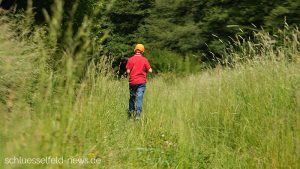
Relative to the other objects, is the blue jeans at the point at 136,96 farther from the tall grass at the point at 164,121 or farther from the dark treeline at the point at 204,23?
the dark treeline at the point at 204,23

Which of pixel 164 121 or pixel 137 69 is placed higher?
pixel 137 69

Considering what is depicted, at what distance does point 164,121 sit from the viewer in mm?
5469

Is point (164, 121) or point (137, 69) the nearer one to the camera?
point (164, 121)

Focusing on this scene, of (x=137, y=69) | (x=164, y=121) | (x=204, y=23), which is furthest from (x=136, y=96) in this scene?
(x=204, y=23)

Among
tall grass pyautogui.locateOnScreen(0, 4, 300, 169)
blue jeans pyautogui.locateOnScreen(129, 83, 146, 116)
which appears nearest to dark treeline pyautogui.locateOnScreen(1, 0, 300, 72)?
blue jeans pyautogui.locateOnScreen(129, 83, 146, 116)

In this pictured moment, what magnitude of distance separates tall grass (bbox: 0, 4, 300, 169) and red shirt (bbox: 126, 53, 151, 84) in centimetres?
143

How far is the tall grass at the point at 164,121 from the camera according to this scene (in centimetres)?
249

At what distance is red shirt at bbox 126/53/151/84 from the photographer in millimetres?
7902

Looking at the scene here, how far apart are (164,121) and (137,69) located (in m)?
2.62

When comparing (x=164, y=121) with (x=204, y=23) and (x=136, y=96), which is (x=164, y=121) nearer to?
(x=136, y=96)

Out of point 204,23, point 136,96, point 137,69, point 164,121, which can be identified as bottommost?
point 164,121

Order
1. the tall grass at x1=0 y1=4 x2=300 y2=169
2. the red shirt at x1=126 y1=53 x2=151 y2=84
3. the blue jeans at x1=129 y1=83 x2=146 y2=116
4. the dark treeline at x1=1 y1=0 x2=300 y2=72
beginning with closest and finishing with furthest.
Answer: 1. the tall grass at x1=0 y1=4 x2=300 y2=169
2. the blue jeans at x1=129 y1=83 x2=146 y2=116
3. the red shirt at x1=126 y1=53 x2=151 y2=84
4. the dark treeline at x1=1 y1=0 x2=300 y2=72

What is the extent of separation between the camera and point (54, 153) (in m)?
2.47

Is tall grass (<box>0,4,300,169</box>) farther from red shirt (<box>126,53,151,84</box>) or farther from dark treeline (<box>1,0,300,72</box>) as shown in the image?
dark treeline (<box>1,0,300,72</box>)
